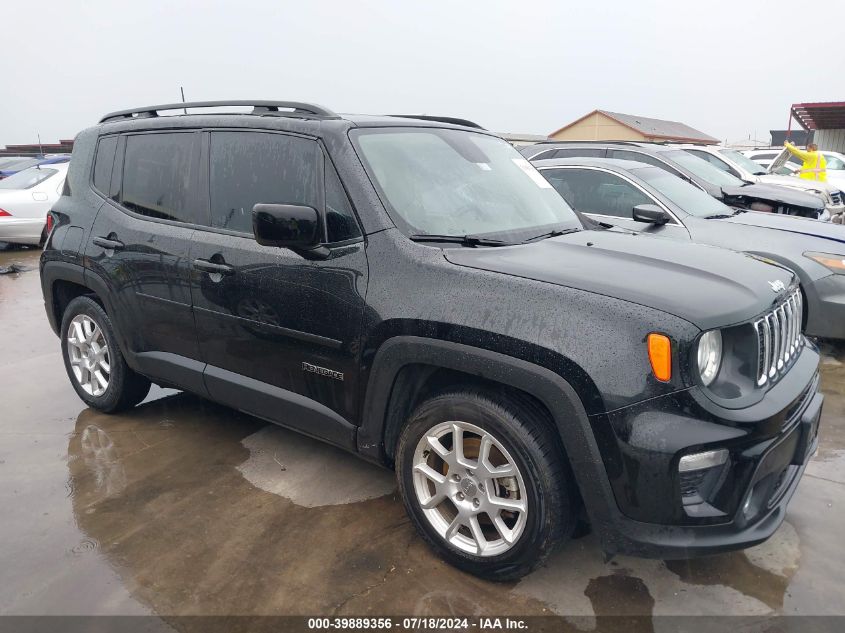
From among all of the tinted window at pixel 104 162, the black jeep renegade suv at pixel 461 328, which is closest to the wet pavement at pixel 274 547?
Result: the black jeep renegade suv at pixel 461 328

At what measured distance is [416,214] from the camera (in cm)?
296

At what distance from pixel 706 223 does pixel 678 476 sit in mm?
4107

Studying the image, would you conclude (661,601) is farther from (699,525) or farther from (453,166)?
(453,166)

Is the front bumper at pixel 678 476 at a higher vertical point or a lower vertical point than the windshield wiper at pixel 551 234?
lower

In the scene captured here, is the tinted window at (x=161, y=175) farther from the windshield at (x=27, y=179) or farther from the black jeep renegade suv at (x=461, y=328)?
the windshield at (x=27, y=179)

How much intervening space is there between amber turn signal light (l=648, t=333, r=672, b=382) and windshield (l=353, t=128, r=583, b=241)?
1002 mm

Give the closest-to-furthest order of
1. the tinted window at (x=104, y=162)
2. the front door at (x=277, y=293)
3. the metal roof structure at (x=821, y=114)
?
the front door at (x=277, y=293), the tinted window at (x=104, y=162), the metal roof structure at (x=821, y=114)

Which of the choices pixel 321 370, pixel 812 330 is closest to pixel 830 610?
pixel 321 370

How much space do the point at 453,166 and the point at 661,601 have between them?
2.17m

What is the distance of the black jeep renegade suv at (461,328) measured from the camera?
2.27 metres

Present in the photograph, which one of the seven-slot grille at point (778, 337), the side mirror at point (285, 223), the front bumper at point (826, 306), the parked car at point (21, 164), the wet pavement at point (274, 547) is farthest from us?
the parked car at point (21, 164)

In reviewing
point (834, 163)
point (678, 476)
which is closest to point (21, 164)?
point (678, 476)

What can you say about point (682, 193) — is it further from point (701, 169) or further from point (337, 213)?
point (337, 213)

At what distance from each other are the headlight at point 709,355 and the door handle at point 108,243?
3.20 m
